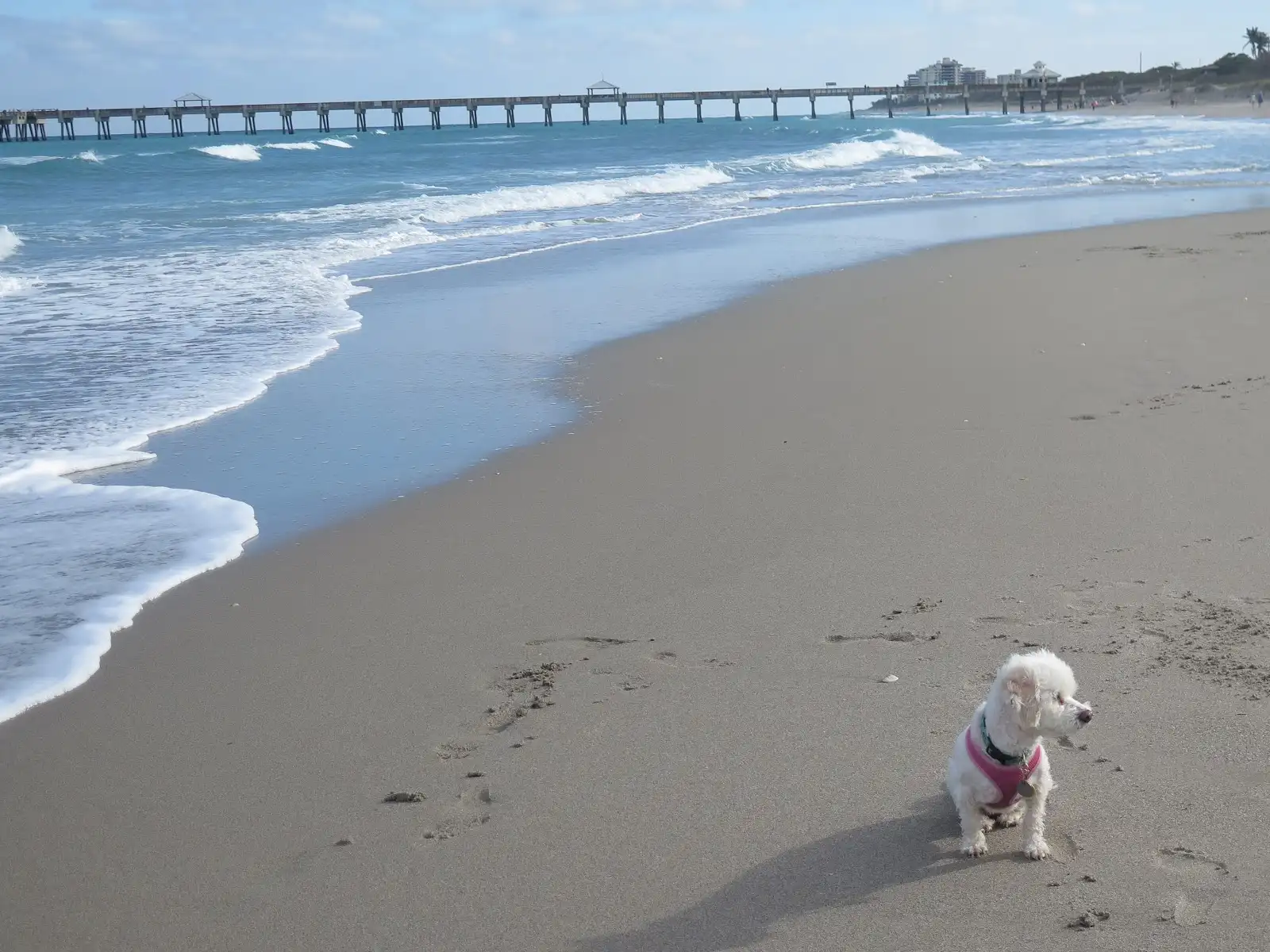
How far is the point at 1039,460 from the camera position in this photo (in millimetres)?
5992

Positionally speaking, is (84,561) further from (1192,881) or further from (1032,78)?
(1032,78)

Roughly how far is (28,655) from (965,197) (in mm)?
21033

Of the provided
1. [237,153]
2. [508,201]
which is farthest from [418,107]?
[508,201]

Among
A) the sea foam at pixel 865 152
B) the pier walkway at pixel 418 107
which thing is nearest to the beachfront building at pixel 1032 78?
the pier walkway at pixel 418 107

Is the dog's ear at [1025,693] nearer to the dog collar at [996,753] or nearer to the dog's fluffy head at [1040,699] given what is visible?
the dog's fluffy head at [1040,699]

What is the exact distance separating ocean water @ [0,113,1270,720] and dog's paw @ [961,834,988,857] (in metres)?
3.04

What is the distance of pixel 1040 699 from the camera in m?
2.82

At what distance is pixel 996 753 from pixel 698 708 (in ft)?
3.60

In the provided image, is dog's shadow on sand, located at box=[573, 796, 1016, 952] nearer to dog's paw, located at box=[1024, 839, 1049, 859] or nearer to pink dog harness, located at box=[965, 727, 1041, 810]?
dog's paw, located at box=[1024, 839, 1049, 859]

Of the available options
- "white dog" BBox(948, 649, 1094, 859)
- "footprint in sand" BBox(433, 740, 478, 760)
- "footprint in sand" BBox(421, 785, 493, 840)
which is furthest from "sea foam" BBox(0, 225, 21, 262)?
"white dog" BBox(948, 649, 1094, 859)

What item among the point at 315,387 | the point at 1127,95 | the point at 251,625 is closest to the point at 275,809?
the point at 251,625

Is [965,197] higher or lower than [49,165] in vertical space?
lower

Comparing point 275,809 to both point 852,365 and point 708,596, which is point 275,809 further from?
point 852,365

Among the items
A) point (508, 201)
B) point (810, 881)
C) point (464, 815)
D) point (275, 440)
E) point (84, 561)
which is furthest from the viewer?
point (508, 201)
